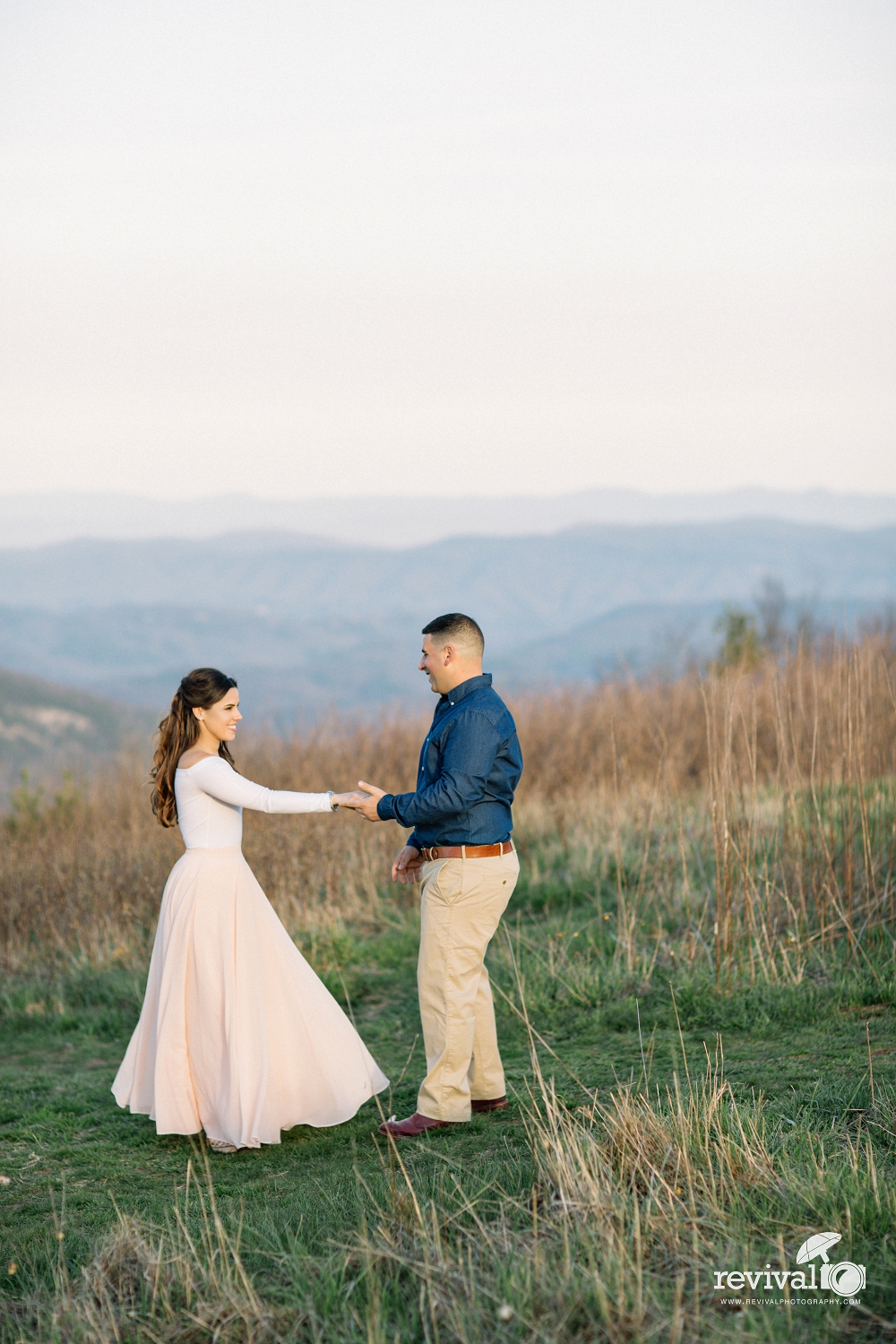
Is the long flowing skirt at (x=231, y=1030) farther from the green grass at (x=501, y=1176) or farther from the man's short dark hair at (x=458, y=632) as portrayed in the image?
the man's short dark hair at (x=458, y=632)

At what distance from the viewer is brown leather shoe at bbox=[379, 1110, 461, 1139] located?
4.80 m

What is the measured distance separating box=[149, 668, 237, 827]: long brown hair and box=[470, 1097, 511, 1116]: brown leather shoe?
176 cm

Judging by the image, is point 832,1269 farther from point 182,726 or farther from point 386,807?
point 182,726

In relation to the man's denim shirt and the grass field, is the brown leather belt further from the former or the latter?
the grass field

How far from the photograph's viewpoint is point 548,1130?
450 centimetres

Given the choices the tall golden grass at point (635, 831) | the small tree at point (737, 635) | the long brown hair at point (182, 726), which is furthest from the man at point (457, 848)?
the small tree at point (737, 635)

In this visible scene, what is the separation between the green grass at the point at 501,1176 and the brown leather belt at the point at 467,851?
3.17 feet

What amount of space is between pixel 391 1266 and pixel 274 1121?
5.15 ft

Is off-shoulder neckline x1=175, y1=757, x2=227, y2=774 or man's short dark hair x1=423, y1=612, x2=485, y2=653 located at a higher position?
man's short dark hair x1=423, y1=612, x2=485, y2=653

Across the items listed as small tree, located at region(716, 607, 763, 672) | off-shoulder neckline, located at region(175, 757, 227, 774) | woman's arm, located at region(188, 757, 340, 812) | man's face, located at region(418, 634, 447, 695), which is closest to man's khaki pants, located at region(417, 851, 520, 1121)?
woman's arm, located at region(188, 757, 340, 812)

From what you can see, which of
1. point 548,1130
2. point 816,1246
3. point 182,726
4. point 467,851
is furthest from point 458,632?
point 816,1246

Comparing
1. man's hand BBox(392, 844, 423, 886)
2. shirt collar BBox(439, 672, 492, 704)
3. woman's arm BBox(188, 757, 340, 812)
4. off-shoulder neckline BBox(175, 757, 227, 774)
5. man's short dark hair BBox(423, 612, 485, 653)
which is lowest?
man's hand BBox(392, 844, 423, 886)

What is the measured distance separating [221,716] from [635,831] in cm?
567

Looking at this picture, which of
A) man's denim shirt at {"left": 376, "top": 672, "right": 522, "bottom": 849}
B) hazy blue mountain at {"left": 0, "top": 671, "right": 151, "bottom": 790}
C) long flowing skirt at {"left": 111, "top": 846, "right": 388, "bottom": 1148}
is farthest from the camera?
hazy blue mountain at {"left": 0, "top": 671, "right": 151, "bottom": 790}
